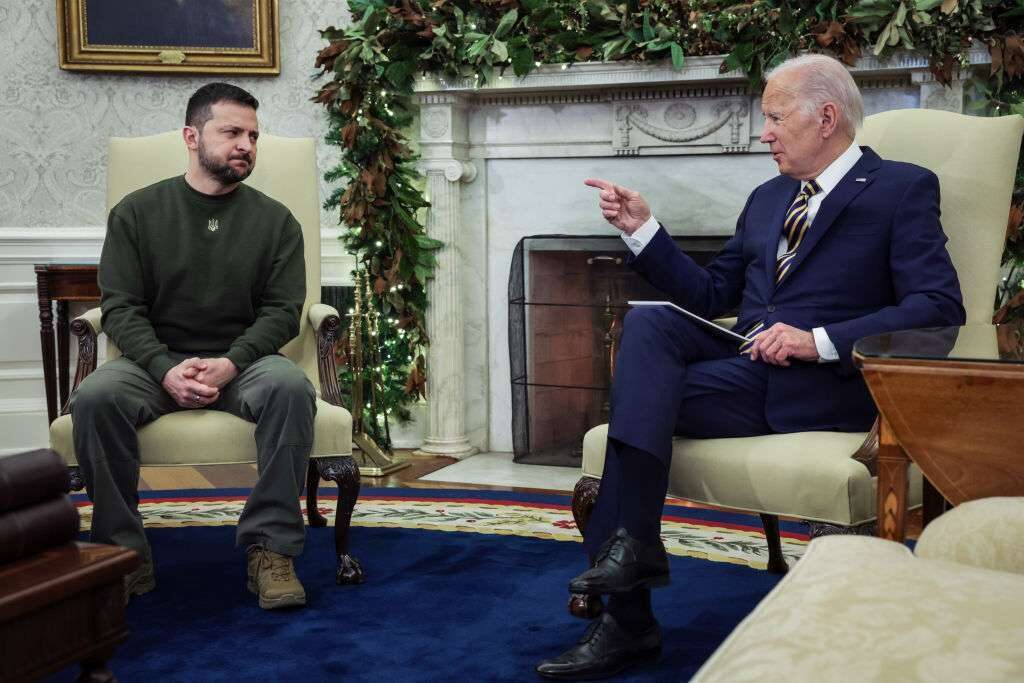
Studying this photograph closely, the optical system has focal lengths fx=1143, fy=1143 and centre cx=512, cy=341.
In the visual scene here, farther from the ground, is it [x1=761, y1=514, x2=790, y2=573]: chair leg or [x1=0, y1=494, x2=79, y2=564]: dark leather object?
[x1=0, y1=494, x2=79, y2=564]: dark leather object

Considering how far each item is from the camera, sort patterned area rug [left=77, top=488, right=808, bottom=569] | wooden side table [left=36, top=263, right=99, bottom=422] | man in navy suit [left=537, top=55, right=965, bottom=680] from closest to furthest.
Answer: man in navy suit [left=537, top=55, right=965, bottom=680], patterned area rug [left=77, top=488, right=808, bottom=569], wooden side table [left=36, top=263, right=99, bottom=422]

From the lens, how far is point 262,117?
472cm

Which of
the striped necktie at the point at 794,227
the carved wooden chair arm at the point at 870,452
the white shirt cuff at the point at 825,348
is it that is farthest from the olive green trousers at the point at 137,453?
the carved wooden chair arm at the point at 870,452

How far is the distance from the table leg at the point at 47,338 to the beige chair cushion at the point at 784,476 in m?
2.82

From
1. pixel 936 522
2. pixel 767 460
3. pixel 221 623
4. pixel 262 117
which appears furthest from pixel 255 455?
pixel 262 117

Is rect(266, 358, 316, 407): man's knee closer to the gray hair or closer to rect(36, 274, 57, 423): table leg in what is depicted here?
the gray hair

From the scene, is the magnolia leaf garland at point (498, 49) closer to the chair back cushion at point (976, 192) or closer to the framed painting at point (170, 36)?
the framed painting at point (170, 36)

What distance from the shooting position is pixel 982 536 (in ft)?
4.47

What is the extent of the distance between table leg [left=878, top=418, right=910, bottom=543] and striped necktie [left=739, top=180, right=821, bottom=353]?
61 cm

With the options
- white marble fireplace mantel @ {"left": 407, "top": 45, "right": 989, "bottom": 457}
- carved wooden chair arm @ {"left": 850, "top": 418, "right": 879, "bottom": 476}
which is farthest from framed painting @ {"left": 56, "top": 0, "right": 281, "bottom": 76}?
carved wooden chair arm @ {"left": 850, "top": 418, "right": 879, "bottom": 476}

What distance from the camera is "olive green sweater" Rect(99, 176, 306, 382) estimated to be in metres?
2.81

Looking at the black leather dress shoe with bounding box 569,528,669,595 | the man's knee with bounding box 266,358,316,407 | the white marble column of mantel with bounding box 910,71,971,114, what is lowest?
the black leather dress shoe with bounding box 569,528,669,595

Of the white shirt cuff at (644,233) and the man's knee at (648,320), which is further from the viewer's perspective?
the white shirt cuff at (644,233)

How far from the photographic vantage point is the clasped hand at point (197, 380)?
268 cm
